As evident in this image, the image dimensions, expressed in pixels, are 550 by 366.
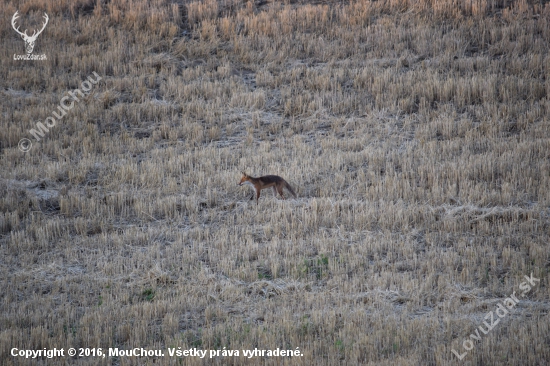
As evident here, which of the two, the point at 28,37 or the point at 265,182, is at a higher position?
the point at 28,37

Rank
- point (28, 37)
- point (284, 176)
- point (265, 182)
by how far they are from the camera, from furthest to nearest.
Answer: point (28, 37) → point (284, 176) → point (265, 182)

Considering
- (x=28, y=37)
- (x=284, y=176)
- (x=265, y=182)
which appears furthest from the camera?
(x=28, y=37)

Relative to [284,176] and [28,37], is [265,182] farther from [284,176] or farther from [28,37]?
[28,37]

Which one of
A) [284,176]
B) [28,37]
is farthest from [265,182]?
[28,37]

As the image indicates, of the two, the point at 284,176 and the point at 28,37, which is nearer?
the point at 284,176

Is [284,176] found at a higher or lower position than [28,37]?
lower

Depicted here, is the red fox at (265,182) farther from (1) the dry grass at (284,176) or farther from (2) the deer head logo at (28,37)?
(2) the deer head logo at (28,37)

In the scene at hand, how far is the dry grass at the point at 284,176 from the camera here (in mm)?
6574

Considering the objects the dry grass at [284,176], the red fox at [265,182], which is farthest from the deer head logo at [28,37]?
the red fox at [265,182]

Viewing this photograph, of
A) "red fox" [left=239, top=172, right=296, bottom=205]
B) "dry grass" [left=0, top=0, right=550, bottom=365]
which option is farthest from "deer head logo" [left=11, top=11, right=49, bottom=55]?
"red fox" [left=239, top=172, right=296, bottom=205]

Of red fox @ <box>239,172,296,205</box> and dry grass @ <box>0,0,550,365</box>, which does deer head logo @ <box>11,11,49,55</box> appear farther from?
red fox @ <box>239,172,296,205</box>

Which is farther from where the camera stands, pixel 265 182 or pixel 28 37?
pixel 28 37

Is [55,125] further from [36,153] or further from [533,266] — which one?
[533,266]

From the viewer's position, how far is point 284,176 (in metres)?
11.0
